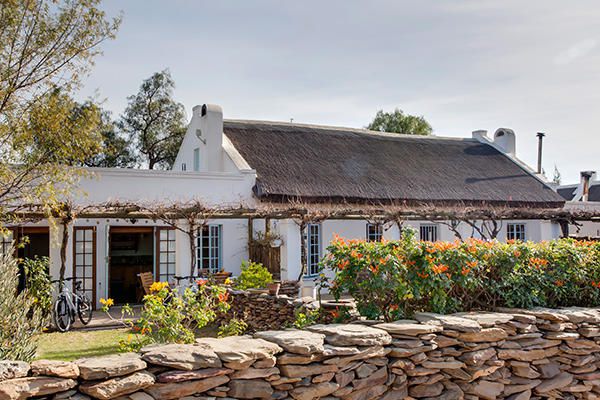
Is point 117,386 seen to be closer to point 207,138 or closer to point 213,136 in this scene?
point 213,136

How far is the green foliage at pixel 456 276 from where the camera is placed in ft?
17.8

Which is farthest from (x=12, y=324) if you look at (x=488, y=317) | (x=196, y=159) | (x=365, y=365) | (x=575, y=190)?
(x=575, y=190)

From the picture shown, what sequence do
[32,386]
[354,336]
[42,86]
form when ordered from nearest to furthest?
[32,386] → [354,336] → [42,86]

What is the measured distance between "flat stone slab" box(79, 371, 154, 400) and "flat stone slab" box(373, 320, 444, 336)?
212 centimetres

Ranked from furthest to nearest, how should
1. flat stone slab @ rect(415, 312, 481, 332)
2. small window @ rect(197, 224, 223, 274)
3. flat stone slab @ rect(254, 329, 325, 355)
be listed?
small window @ rect(197, 224, 223, 274) < flat stone slab @ rect(415, 312, 481, 332) < flat stone slab @ rect(254, 329, 325, 355)

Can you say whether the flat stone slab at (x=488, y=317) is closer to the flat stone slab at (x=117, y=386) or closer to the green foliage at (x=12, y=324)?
the flat stone slab at (x=117, y=386)

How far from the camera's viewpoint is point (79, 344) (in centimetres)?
980

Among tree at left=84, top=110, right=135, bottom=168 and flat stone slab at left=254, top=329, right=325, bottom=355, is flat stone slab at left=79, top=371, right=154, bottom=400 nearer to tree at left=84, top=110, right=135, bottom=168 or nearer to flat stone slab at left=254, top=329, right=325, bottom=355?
flat stone slab at left=254, top=329, right=325, bottom=355

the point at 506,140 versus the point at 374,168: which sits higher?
the point at 506,140

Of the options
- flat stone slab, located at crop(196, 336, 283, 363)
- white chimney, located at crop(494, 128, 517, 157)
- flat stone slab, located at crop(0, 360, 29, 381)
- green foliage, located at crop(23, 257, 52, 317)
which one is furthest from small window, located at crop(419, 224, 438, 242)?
flat stone slab, located at crop(0, 360, 29, 381)

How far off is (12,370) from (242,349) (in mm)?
1471

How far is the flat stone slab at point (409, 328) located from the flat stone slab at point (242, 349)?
112 centimetres

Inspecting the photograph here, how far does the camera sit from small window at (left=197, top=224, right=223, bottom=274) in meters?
16.7

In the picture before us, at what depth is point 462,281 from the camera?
562cm
